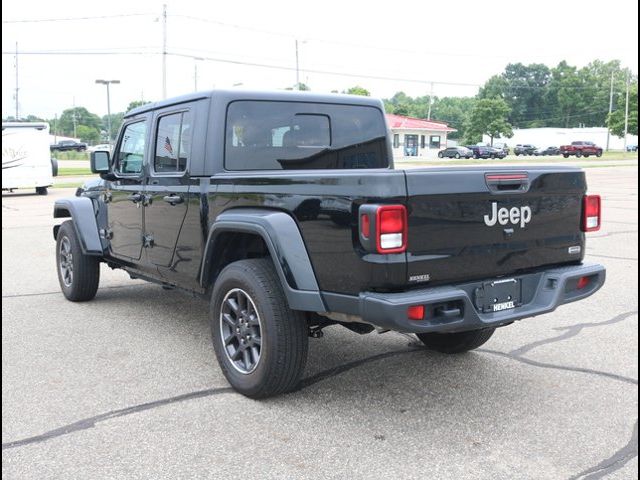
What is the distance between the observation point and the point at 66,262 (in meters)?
6.84

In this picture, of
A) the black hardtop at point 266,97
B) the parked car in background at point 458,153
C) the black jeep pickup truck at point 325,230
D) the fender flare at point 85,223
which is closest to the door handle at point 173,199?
the black jeep pickup truck at point 325,230

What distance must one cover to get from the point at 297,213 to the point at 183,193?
1331 mm

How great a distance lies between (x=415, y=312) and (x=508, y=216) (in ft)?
2.85

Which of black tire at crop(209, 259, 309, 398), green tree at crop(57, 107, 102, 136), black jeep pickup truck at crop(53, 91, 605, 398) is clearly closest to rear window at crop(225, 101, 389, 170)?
black jeep pickup truck at crop(53, 91, 605, 398)

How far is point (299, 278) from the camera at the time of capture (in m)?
3.67

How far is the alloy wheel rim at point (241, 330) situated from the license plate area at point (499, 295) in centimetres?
127

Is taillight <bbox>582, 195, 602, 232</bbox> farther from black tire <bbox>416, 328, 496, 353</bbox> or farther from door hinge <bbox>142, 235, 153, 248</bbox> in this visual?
door hinge <bbox>142, 235, 153, 248</bbox>

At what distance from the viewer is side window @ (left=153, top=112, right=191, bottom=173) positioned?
15.8 feet

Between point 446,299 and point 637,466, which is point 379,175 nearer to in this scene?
point 446,299

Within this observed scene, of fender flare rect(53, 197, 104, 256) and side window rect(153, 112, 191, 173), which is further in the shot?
fender flare rect(53, 197, 104, 256)

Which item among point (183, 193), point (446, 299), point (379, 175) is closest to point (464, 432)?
point (446, 299)

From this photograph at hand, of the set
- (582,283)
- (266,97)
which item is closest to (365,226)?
(582,283)

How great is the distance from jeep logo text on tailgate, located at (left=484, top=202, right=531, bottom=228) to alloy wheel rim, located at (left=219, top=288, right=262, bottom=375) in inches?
56.8

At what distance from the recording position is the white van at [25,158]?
2294 centimetres
